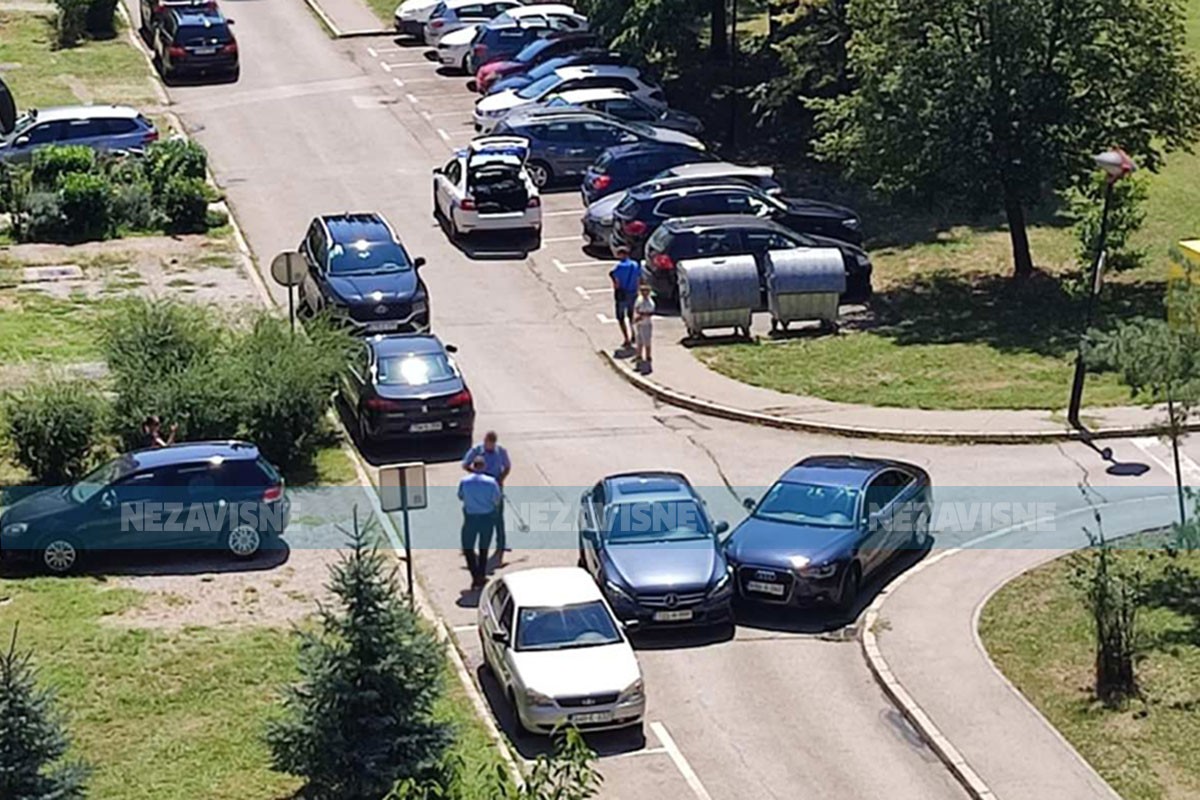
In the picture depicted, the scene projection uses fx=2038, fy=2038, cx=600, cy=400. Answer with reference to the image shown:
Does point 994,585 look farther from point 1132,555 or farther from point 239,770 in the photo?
point 239,770

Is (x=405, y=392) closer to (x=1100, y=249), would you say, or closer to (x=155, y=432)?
(x=155, y=432)

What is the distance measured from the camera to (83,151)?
40969mm

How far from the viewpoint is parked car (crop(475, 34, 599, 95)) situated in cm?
5000

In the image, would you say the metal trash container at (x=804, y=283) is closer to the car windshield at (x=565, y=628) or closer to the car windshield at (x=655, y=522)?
the car windshield at (x=655, y=522)

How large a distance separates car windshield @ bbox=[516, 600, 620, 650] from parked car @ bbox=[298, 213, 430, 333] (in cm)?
1170

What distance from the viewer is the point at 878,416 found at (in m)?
29.9

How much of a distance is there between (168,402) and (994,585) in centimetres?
1095

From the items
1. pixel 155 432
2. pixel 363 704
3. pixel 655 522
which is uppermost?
pixel 363 704

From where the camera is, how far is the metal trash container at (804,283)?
33.9m

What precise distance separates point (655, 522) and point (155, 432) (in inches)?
271

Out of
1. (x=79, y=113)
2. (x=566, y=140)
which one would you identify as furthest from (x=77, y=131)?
(x=566, y=140)

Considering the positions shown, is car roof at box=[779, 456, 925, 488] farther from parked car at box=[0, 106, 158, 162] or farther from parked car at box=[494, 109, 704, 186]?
parked car at box=[0, 106, 158, 162]

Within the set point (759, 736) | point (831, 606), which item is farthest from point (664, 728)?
point (831, 606)

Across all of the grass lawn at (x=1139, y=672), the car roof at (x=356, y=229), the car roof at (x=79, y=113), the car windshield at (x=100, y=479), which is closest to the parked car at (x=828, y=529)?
the grass lawn at (x=1139, y=672)
